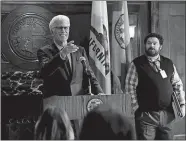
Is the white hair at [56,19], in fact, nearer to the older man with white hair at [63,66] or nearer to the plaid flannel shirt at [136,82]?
the older man with white hair at [63,66]

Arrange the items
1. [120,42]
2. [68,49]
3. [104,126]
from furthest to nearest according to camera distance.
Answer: [120,42] < [68,49] < [104,126]

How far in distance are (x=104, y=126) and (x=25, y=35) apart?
0.83 metres

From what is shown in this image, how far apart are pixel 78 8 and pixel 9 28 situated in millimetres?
498

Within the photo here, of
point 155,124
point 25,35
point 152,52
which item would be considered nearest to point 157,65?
point 152,52

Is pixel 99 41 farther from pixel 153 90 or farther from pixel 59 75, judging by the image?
pixel 153 90

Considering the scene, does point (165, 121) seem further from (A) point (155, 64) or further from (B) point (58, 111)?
(B) point (58, 111)

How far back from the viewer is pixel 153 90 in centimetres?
244

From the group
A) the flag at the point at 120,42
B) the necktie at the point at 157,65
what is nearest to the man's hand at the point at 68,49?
the flag at the point at 120,42

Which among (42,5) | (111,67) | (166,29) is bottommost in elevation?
(111,67)

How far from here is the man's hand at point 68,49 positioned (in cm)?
231

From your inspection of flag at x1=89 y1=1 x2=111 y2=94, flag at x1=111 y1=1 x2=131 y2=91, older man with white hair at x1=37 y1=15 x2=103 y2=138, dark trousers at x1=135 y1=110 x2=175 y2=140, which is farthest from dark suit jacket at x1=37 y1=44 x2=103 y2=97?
dark trousers at x1=135 y1=110 x2=175 y2=140

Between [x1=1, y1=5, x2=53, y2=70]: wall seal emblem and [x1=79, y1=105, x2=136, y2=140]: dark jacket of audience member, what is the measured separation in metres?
0.52

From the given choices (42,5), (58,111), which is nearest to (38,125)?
(58,111)

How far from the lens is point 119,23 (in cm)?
246
